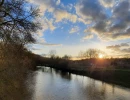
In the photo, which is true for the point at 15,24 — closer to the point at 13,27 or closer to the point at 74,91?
the point at 13,27

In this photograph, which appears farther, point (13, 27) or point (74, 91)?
point (74, 91)

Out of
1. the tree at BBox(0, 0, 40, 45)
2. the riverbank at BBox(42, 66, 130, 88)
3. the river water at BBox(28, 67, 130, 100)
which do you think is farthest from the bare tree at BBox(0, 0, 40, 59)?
the riverbank at BBox(42, 66, 130, 88)

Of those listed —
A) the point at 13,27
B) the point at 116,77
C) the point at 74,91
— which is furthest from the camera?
the point at 116,77

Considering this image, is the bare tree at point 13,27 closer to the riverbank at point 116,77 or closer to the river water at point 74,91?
the river water at point 74,91

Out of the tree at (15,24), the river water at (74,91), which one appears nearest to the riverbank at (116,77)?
the river water at (74,91)

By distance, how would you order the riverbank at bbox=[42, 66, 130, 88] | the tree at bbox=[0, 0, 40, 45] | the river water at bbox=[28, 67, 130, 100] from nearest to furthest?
the tree at bbox=[0, 0, 40, 45]
the river water at bbox=[28, 67, 130, 100]
the riverbank at bbox=[42, 66, 130, 88]

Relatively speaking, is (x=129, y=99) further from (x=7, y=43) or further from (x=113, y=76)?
(x=113, y=76)

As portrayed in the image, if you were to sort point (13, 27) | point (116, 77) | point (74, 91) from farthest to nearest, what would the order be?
point (116, 77), point (74, 91), point (13, 27)

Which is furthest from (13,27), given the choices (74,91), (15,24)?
(74,91)

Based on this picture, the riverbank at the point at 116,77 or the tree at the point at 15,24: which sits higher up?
the tree at the point at 15,24

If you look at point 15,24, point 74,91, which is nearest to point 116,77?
point 74,91

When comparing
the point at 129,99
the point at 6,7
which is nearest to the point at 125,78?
the point at 129,99

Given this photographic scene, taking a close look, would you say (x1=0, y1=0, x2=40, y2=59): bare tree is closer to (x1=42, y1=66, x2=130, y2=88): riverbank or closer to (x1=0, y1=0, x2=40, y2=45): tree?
(x1=0, y1=0, x2=40, y2=45): tree

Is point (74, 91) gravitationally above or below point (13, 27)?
below
